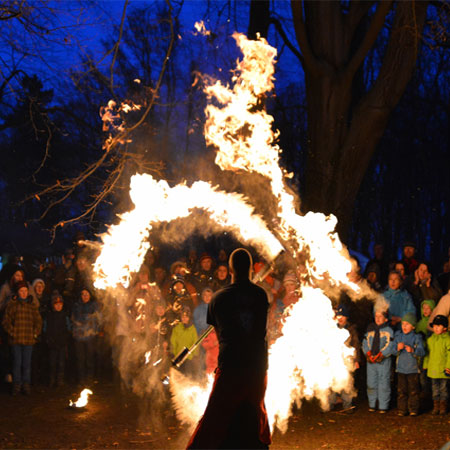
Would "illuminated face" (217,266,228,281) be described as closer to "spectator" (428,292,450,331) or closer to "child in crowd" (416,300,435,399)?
"child in crowd" (416,300,435,399)

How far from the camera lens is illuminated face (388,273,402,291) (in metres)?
9.19

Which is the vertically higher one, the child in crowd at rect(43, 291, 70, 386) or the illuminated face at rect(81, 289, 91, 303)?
the illuminated face at rect(81, 289, 91, 303)

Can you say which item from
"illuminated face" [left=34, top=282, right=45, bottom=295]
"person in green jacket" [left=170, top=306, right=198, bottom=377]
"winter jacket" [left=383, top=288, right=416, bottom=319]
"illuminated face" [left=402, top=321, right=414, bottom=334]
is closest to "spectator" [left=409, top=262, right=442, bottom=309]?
"winter jacket" [left=383, top=288, right=416, bottom=319]

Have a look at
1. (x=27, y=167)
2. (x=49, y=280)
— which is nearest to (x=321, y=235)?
(x=49, y=280)

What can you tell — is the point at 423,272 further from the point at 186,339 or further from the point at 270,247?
the point at 270,247

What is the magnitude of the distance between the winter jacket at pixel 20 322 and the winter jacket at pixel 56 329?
0.44 metres

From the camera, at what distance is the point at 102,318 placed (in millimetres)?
10859

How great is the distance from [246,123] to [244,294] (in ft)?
12.1

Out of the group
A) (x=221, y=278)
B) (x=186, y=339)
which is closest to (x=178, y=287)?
(x=221, y=278)

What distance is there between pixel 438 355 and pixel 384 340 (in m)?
0.72

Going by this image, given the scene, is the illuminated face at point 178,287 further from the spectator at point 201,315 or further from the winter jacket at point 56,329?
the winter jacket at point 56,329

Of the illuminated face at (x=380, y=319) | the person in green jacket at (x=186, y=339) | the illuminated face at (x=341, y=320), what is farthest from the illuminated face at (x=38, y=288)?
the illuminated face at (x=380, y=319)

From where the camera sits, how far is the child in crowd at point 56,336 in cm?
1070

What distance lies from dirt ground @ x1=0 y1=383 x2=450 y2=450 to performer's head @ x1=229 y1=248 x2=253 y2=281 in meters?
2.98
